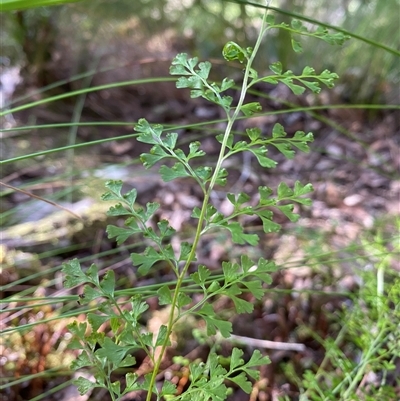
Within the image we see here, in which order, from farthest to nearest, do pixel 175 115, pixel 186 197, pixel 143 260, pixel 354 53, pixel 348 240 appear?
pixel 175 115 < pixel 354 53 < pixel 186 197 < pixel 348 240 < pixel 143 260

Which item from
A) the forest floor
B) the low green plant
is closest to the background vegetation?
the forest floor

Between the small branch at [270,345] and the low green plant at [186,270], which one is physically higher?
the low green plant at [186,270]

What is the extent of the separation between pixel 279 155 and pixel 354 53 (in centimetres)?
52

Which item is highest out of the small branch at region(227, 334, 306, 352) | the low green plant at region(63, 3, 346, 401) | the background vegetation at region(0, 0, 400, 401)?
the low green plant at region(63, 3, 346, 401)

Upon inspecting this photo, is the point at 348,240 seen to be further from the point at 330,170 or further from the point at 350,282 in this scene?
the point at 330,170

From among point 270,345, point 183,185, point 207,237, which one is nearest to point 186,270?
point 270,345

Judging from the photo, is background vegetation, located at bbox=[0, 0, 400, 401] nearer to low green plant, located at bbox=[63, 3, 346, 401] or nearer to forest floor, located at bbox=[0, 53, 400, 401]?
forest floor, located at bbox=[0, 53, 400, 401]

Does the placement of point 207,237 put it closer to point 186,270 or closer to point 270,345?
point 270,345

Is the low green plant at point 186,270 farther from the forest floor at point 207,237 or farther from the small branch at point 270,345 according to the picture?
the small branch at point 270,345

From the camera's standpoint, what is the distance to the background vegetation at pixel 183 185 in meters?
0.86

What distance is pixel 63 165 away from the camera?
1.49 m

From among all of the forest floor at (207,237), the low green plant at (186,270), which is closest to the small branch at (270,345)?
the forest floor at (207,237)

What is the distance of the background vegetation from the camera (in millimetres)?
857

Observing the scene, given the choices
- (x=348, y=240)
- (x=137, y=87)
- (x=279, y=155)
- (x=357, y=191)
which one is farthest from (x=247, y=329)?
(x=137, y=87)
